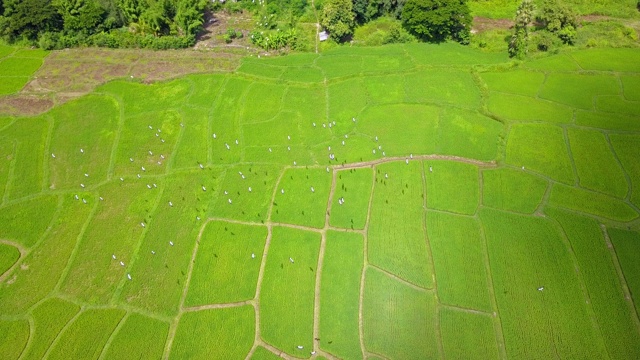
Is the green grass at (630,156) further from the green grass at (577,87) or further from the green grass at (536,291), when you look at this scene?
the green grass at (536,291)

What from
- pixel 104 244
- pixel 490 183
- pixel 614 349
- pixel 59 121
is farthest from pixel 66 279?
pixel 614 349

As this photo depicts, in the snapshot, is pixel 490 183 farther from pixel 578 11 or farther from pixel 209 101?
pixel 578 11

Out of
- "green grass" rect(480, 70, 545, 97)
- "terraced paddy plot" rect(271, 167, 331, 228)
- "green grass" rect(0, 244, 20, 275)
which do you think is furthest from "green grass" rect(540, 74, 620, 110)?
"green grass" rect(0, 244, 20, 275)

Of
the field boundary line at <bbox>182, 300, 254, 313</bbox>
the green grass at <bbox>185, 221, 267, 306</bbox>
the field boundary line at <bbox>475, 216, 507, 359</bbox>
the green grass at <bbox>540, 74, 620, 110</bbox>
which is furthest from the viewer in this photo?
the green grass at <bbox>540, 74, 620, 110</bbox>

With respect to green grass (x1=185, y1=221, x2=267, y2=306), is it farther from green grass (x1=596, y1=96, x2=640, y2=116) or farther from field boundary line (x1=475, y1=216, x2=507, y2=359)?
green grass (x1=596, y1=96, x2=640, y2=116)

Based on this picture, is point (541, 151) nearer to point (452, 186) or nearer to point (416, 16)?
point (452, 186)
